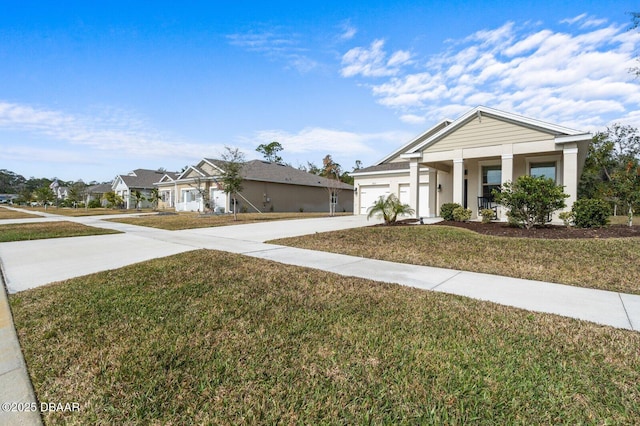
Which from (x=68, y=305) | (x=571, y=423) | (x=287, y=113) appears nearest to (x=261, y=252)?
(x=68, y=305)

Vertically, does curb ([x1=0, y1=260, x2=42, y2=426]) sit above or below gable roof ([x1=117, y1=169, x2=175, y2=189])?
below

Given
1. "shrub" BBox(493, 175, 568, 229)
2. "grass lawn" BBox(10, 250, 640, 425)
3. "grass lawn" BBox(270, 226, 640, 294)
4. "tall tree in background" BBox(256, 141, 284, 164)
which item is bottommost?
"grass lawn" BBox(10, 250, 640, 425)

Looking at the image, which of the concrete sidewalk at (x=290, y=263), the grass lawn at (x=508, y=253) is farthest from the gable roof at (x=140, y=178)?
the grass lawn at (x=508, y=253)

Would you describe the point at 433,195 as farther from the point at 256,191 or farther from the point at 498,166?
the point at 256,191

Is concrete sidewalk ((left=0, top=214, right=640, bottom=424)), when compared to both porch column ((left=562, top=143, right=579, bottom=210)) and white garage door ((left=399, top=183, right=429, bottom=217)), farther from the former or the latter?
white garage door ((left=399, top=183, right=429, bottom=217))

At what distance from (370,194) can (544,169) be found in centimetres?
1088

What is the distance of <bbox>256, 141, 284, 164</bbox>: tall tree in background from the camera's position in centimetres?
5547

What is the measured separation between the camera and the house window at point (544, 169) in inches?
553

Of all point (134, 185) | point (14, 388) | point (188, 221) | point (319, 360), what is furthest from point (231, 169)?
point (134, 185)

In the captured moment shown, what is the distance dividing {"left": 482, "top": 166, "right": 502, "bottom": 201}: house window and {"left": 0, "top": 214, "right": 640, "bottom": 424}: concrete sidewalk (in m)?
11.3

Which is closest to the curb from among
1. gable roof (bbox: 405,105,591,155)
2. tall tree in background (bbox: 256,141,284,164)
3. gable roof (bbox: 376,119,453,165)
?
gable roof (bbox: 405,105,591,155)

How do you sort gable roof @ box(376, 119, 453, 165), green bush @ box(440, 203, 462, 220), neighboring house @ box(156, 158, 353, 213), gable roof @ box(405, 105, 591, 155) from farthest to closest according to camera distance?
1. neighboring house @ box(156, 158, 353, 213)
2. gable roof @ box(376, 119, 453, 165)
3. green bush @ box(440, 203, 462, 220)
4. gable roof @ box(405, 105, 591, 155)

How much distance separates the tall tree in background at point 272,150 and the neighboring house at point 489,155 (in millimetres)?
39684

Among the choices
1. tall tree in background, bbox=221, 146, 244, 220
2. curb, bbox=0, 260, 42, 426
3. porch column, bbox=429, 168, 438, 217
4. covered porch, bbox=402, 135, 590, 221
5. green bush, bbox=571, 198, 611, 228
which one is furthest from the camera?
tall tree in background, bbox=221, 146, 244, 220
